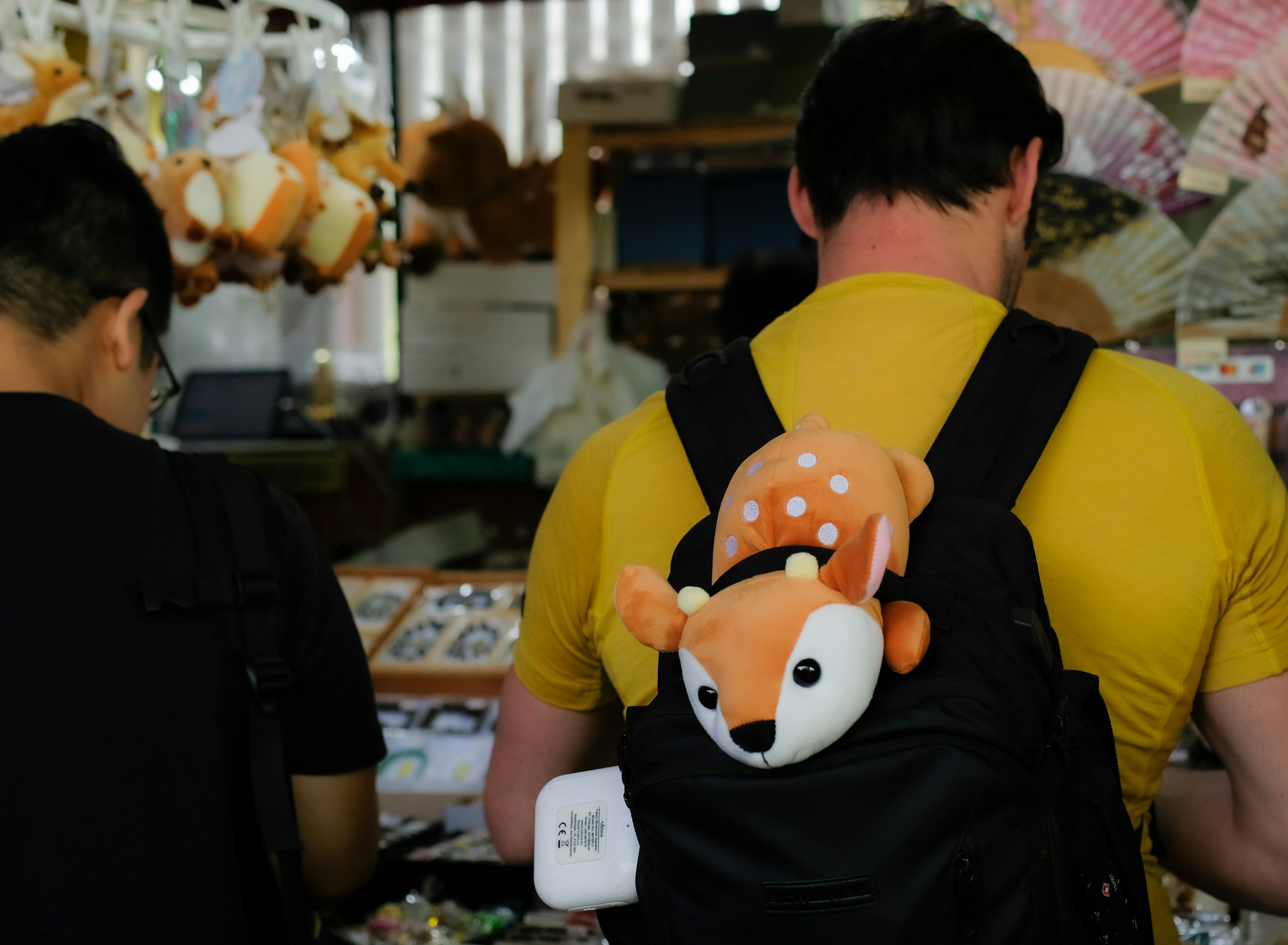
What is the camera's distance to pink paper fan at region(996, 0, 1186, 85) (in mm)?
2238

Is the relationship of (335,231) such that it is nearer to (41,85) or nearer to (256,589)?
(41,85)

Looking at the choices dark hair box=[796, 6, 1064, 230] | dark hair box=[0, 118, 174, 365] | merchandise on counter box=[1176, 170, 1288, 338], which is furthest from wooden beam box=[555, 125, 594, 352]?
dark hair box=[796, 6, 1064, 230]

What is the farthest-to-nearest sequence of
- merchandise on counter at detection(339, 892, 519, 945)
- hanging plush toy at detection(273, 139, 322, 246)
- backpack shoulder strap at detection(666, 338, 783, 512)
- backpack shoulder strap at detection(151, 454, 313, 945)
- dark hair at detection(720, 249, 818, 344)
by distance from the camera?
1. dark hair at detection(720, 249, 818, 344)
2. hanging plush toy at detection(273, 139, 322, 246)
3. merchandise on counter at detection(339, 892, 519, 945)
4. backpack shoulder strap at detection(151, 454, 313, 945)
5. backpack shoulder strap at detection(666, 338, 783, 512)

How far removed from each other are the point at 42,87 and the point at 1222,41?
2250 millimetres

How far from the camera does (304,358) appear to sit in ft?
15.4

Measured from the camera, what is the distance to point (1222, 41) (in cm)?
222

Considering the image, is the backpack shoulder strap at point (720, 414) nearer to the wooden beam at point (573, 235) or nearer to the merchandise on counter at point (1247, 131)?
the merchandise on counter at point (1247, 131)

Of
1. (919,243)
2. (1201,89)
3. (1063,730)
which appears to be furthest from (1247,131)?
(1063,730)

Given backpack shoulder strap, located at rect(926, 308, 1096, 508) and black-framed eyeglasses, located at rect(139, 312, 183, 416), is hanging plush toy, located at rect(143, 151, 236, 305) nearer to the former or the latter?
black-framed eyeglasses, located at rect(139, 312, 183, 416)

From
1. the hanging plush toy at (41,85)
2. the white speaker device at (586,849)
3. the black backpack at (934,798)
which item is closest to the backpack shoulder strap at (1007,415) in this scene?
the black backpack at (934,798)

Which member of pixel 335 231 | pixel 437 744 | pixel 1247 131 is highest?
pixel 1247 131

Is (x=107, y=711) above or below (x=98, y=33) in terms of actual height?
below

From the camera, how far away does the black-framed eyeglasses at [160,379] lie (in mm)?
1364

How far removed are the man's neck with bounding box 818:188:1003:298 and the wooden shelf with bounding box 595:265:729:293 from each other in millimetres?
2419
